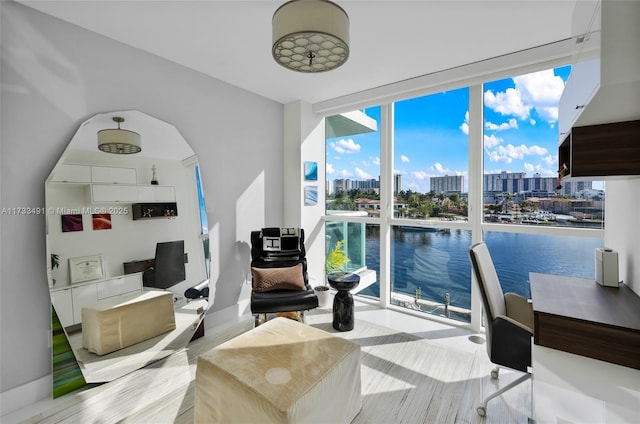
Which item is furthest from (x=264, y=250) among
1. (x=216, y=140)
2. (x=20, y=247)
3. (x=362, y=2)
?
(x=362, y=2)

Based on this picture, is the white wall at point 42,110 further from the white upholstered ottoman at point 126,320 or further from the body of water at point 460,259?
the body of water at point 460,259

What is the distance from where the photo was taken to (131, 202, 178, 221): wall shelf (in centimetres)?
258

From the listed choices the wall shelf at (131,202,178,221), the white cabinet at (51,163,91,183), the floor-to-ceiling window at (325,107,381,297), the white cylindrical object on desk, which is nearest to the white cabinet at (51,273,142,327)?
the wall shelf at (131,202,178,221)

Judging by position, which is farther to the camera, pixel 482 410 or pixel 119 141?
pixel 119 141

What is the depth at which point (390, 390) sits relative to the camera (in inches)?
88.2

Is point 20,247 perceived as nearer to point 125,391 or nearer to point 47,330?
point 47,330

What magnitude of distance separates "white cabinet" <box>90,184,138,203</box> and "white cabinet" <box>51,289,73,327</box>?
70cm

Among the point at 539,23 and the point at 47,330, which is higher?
the point at 539,23

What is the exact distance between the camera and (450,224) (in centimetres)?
333

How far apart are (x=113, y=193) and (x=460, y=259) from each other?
3407 millimetres

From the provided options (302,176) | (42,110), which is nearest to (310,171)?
(302,176)

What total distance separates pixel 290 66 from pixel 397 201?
A: 2.21 m

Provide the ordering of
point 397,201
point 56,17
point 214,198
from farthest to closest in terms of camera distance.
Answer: point 397,201 < point 214,198 < point 56,17

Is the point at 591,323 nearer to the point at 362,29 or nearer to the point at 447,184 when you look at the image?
the point at 447,184
